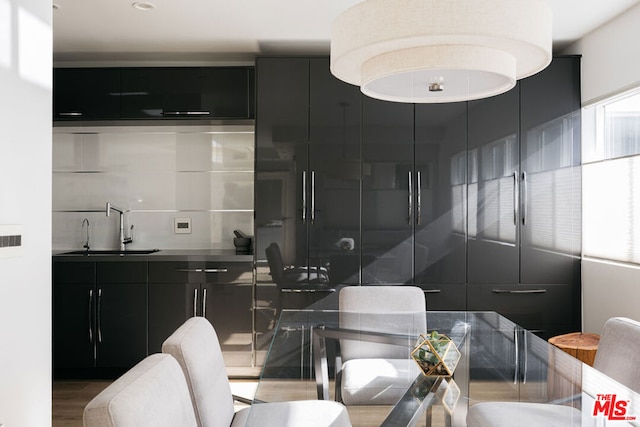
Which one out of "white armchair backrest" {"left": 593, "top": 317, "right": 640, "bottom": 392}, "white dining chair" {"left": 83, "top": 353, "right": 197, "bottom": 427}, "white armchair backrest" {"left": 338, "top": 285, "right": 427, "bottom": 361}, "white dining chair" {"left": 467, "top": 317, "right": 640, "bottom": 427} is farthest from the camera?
"white armchair backrest" {"left": 338, "top": 285, "right": 427, "bottom": 361}

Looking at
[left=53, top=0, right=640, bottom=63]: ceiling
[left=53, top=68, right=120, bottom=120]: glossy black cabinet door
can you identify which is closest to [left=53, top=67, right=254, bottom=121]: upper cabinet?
[left=53, top=68, right=120, bottom=120]: glossy black cabinet door

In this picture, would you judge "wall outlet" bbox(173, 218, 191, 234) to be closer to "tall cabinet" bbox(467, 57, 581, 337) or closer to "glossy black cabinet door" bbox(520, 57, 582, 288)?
"tall cabinet" bbox(467, 57, 581, 337)

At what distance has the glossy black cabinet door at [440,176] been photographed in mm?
4320

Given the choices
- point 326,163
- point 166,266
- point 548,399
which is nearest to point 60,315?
point 166,266

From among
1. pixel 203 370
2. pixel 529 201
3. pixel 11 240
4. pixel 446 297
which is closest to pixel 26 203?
pixel 11 240

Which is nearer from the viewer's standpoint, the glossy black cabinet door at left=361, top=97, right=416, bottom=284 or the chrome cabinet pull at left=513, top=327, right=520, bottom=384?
the chrome cabinet pull at left=513, top=327, right=520, bottom=384

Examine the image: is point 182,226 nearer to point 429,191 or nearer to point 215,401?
point 429,191

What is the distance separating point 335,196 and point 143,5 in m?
1.92

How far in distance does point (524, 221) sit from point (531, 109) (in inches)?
35.0

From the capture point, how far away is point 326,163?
4344mm

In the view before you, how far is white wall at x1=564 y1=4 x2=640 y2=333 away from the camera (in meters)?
3.57

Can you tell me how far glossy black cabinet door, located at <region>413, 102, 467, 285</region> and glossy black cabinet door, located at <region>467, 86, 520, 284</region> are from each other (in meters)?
0.08

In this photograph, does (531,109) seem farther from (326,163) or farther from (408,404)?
(408,404)

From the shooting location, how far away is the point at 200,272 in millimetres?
4379
